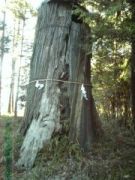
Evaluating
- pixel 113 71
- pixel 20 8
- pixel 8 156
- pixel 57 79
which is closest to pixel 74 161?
pixel 8 156

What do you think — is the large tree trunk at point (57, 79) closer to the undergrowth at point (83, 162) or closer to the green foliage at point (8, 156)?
the undergrowth at point (83, 162)

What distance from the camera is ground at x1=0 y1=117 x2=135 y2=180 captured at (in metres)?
6.20

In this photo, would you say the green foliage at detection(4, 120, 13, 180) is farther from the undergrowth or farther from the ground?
the undergrowth

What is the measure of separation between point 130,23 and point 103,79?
13.2 feet

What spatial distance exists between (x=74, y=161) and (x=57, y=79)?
174 centimetres

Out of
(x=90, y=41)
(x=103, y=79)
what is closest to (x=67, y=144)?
(x=90, y=41)

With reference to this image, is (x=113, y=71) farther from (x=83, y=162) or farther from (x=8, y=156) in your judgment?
(x=8, y=156)

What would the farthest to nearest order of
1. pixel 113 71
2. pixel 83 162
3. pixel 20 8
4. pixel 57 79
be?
pixel 20 8 → pixel 113 71 → pixel 57 79 → pixel 83 162

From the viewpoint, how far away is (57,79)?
291 inches

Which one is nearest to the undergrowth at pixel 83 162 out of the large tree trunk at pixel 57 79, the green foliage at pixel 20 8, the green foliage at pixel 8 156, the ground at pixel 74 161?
the ground at pixel 74 161

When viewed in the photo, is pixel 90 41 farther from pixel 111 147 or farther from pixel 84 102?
pixel 111 147

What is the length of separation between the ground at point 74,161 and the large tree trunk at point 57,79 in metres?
0.25

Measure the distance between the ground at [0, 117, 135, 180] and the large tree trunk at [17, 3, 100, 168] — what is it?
0.25 m

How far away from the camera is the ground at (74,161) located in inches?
244
